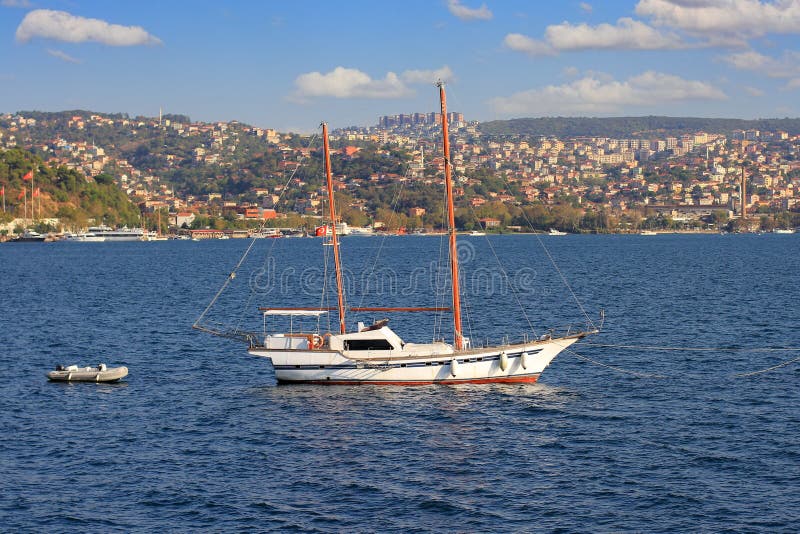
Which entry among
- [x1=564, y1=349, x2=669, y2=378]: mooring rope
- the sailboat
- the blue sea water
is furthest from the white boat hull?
[x1=564, y1=349, x2=669, y2=378]: mooring rope

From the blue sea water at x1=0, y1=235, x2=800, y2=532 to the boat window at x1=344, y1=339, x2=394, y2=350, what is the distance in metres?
2.04

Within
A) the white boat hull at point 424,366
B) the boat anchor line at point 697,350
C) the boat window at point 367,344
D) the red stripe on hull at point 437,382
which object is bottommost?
the boat anchor line at point 697,350

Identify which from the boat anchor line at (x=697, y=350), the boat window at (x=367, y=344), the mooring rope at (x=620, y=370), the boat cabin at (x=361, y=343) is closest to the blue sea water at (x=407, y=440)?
the mooring rope at (x=620, y=370)

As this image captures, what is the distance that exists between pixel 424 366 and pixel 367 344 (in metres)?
2.91

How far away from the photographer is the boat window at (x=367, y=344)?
151ft

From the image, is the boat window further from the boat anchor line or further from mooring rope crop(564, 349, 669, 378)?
mooring rope crop(564, 349, 669, 378)

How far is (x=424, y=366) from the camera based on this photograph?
45.8 metres

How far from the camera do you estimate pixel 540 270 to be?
13688 cm

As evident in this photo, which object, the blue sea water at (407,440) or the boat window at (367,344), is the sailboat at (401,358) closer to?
the boat window at (367,344)

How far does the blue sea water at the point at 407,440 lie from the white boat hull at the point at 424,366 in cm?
70

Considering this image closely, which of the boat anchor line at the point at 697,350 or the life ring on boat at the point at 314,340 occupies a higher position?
the life ring on boat at the point at 314,340

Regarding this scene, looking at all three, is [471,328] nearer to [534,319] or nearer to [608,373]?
[534,319]

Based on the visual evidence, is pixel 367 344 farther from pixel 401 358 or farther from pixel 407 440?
pixel 407 440

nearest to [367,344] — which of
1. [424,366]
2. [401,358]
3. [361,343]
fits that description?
[361,343]
